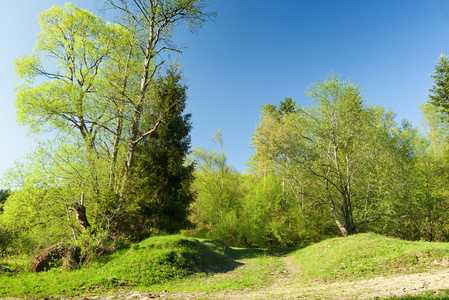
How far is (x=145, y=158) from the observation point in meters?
17.0

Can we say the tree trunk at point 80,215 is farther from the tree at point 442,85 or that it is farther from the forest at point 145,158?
the tree at point 442,85

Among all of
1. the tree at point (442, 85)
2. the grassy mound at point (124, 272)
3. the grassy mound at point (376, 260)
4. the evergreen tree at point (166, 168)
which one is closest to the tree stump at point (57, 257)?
the grassy mound at point (124, 272)

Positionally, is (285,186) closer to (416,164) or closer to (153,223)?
(416,164)

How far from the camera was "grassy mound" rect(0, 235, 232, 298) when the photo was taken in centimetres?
722

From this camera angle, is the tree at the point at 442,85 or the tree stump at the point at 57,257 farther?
the tree at the point at 442,85

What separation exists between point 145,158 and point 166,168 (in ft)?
5.71

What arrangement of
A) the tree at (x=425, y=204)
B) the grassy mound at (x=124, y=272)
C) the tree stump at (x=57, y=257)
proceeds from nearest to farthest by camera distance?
the grassy mound at (x=124, y=272) → the tree stump at (x=57, y=257) → the tree at (x=425, y=204)

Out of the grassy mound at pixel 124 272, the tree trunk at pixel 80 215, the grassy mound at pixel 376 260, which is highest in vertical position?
the tree trunk at pixel 80 215

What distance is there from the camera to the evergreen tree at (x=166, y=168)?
→ 52.1 feet

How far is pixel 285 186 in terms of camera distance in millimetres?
27438

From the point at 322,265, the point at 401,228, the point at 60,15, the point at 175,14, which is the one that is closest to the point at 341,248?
the point at 322,265

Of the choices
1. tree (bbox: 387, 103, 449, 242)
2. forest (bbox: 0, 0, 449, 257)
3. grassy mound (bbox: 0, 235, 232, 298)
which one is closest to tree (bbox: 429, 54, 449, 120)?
forest (bbox: 0, 0, 449, 257)

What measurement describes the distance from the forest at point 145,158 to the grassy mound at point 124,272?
1546 millimetres

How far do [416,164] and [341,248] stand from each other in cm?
1364
